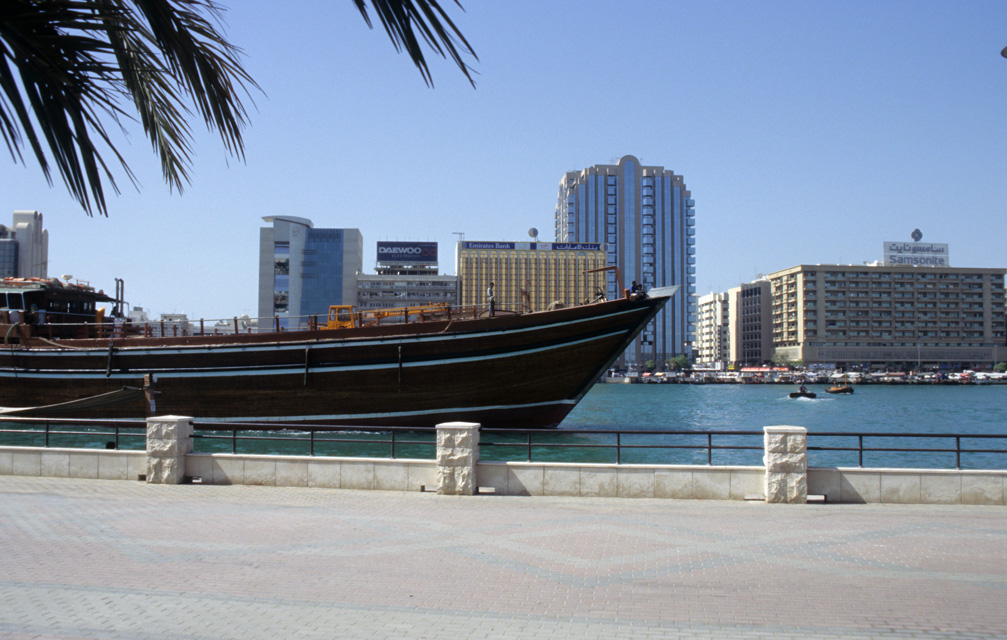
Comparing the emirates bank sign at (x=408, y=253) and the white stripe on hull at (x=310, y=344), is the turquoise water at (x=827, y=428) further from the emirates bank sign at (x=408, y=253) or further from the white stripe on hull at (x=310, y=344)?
the emirates bank sign at (x=408, y=253)

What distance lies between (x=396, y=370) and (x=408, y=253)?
365 ft

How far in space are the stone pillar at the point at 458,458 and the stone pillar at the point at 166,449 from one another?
15.9 feet

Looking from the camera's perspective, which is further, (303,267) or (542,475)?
(303,267)

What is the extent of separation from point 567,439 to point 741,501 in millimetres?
18510

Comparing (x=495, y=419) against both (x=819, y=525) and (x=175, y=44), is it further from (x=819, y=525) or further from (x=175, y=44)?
(x=175, y=44)

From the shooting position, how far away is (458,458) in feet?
41.7

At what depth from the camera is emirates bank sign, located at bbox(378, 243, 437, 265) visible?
134 m

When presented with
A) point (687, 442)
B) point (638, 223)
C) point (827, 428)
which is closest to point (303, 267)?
point (638, 223)

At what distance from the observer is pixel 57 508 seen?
1112 cm

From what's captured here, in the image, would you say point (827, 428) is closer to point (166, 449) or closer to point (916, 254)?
point (166, 449)

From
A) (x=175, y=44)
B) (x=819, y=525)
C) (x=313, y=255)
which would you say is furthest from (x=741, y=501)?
(x=313, y=255)

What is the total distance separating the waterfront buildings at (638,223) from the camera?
622 ft

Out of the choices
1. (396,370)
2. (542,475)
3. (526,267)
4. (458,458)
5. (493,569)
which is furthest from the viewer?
(526,267)

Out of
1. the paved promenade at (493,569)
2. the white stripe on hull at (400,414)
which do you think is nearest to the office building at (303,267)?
the white stripe on hull at (400,414)
